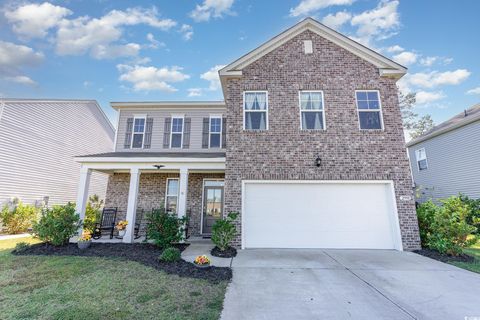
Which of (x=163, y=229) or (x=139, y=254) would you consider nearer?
(x=139, y=254)

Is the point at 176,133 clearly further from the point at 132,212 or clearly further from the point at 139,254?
the point at 139,254

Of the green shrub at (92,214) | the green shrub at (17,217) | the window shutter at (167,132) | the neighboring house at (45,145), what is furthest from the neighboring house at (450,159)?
the neighboring house at (45,145)

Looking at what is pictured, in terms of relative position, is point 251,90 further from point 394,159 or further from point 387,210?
point 387,210

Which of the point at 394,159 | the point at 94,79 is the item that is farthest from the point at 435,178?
the point at 94,79

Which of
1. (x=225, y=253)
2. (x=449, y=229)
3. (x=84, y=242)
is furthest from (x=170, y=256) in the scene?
(x=449, y=229)

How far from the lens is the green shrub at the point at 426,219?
23.7 feet

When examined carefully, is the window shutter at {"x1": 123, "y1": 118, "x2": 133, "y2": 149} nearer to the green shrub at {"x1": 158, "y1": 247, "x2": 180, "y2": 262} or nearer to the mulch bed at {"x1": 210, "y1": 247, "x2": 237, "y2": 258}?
the green shrub at {"x1": 158, "y1": 247, "x2": 180, "y2": 262}

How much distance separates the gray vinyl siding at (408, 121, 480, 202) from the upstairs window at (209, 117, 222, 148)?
1063cm

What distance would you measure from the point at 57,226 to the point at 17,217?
5298 millimetres

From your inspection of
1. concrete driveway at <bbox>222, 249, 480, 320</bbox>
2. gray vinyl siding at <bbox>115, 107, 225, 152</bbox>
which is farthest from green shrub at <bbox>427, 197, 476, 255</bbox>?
gray vinyl siding at <bbox>115, 107, 225, 152</bbox>

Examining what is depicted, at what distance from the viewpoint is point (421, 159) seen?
13773 mm

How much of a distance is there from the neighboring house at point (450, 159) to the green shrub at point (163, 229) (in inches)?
457

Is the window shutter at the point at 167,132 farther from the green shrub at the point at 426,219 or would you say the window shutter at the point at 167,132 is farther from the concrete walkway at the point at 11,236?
the green shrub at the point at 426,219

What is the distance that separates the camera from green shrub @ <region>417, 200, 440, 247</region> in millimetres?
7230
